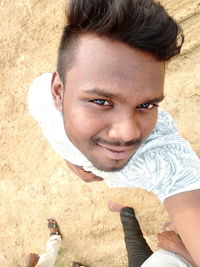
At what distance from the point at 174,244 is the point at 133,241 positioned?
0.44 meters

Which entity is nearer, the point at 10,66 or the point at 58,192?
the point at 58,192

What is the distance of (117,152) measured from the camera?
114 centimetres

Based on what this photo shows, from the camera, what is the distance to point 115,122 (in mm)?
1024

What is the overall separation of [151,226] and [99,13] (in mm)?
1726

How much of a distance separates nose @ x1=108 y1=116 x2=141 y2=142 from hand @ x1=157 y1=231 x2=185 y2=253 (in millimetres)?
920

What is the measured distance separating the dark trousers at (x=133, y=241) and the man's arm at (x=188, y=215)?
2.95 feet

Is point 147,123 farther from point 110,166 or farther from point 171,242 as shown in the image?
point 171,242

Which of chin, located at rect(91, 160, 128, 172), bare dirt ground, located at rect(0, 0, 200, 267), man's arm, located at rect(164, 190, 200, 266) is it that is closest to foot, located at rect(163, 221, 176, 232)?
Answer: bare dirt ground, located at rect(0, 0, 200, 267)

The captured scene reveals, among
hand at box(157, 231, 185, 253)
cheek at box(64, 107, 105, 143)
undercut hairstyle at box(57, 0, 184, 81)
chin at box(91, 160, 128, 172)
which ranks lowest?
hand at box(157, 231, 185, 253)

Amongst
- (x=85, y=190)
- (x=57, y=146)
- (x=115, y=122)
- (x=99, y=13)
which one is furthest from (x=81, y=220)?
(x=99, y=13)

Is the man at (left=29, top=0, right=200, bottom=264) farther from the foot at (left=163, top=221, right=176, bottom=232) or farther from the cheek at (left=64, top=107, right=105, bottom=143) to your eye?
the foot at (left=163, top=221, right=176, bottom=232)

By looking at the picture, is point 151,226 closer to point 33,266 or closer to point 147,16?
point 33,266

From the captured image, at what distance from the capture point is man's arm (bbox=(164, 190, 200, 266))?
1.15 meters

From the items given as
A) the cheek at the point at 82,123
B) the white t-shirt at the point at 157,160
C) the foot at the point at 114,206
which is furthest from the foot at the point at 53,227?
the cheek at the point at 82,123
